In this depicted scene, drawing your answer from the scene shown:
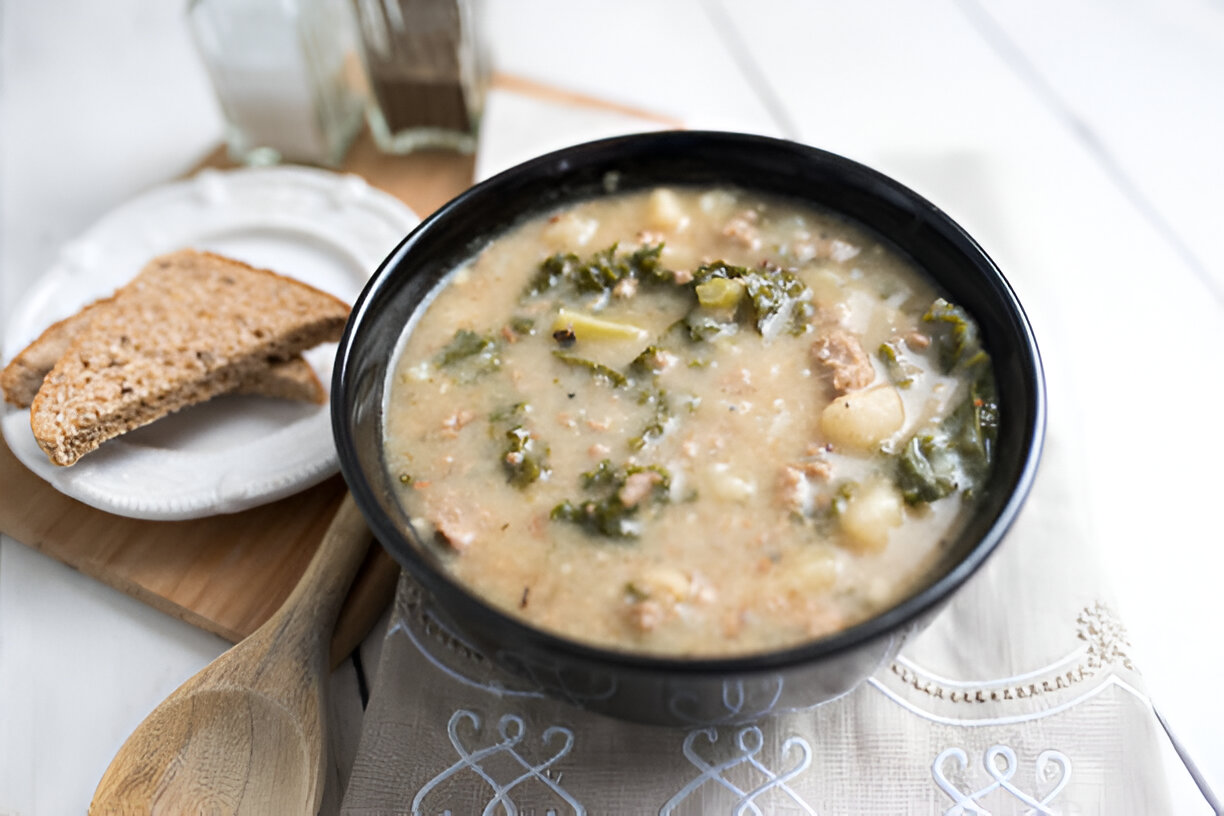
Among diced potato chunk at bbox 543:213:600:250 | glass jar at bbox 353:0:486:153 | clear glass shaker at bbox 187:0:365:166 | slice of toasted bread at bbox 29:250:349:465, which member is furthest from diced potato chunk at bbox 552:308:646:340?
clear glass shaker at bbox 187:0:365:166

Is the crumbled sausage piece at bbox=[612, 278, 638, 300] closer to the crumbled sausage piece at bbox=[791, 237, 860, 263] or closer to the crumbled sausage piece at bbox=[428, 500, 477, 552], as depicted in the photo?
the crumbled sausage piece at bbox=[791, 237, 860, 263]

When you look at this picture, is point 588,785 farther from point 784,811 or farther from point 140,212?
point 140,212

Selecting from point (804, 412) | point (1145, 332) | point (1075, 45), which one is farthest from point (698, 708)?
point (1075, 45)

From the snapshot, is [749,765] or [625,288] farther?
[625,288]

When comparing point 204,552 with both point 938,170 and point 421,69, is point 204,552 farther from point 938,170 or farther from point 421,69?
point 938,170

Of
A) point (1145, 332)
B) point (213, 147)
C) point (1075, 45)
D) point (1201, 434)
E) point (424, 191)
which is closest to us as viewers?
point (1201, 434)

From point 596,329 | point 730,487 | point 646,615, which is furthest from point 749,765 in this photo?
point 596,329

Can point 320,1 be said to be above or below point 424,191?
above
